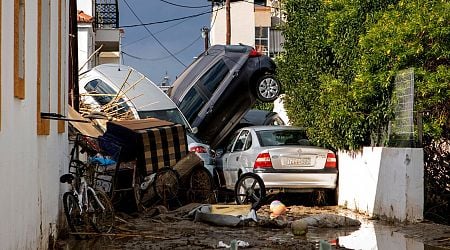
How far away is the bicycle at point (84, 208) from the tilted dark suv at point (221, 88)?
9.46 metres

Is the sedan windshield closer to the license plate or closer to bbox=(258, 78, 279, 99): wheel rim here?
the license plate

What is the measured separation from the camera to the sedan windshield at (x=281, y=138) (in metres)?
16.5

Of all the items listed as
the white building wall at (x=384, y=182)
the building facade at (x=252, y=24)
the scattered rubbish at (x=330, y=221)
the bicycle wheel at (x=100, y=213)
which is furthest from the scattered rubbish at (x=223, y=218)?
the building facade at (x=252, y=24)

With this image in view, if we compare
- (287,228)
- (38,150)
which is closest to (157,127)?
(287,228)

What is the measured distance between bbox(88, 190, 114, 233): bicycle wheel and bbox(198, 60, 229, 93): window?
9.63 m

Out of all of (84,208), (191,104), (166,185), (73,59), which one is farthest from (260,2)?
(84,208)

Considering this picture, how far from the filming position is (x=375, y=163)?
46.9ft

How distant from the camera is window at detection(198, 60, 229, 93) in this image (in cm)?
2158

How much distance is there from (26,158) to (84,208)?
3.44 m

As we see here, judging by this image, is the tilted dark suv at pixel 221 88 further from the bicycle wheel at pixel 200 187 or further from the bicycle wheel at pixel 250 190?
the bicycle wheel at pixel 250 190

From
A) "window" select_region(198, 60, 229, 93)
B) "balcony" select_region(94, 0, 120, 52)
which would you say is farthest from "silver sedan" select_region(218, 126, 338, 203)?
"balcony" select_region(94, 0, 120, 52)

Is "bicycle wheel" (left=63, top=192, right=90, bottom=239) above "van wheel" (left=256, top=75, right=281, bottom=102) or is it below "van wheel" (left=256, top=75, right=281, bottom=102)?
below

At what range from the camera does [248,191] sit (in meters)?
15.6

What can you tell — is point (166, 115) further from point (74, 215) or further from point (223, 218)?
point (74, 215)
